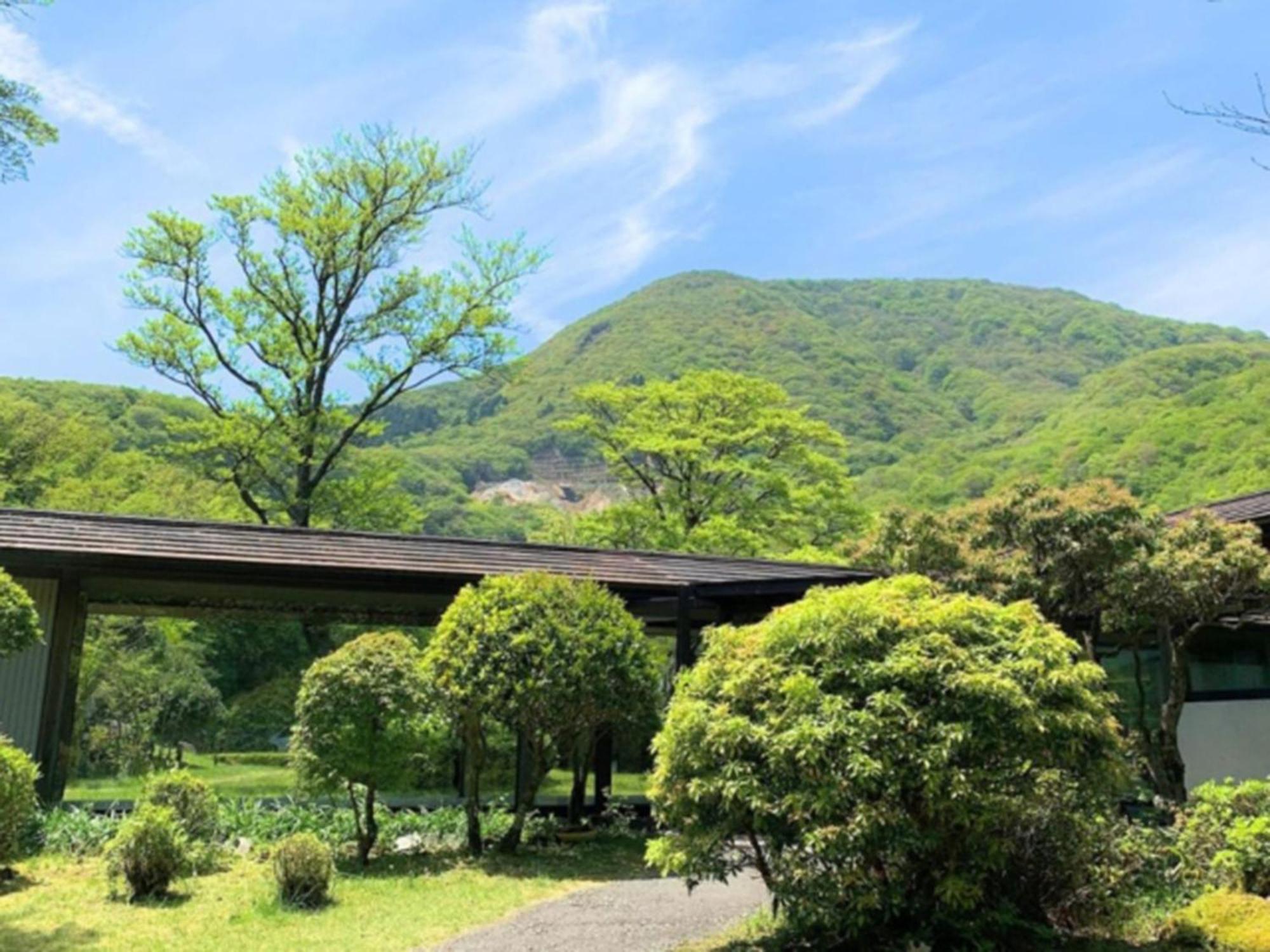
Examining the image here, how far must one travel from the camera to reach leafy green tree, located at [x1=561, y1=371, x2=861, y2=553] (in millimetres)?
23484

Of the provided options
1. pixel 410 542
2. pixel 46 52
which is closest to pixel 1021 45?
pixel 410 542

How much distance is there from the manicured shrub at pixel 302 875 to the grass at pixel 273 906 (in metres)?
0.11

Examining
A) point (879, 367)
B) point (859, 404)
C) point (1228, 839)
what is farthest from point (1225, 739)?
point (879, 367)

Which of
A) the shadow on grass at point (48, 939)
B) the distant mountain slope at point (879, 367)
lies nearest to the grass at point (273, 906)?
the shadow on grass at point (48, 939)

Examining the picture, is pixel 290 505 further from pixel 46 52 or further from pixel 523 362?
pixel 46 52

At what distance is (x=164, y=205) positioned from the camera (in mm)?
21359

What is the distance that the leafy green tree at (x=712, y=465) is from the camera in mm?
23484

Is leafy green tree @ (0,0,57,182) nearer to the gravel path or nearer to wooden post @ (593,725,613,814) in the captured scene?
the gravel path

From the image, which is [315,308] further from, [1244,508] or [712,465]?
[1244,508]

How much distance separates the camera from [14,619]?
23.0 ft

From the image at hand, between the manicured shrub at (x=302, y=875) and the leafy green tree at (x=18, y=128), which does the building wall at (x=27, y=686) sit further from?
the manicured shrub at (x=302, y=875)

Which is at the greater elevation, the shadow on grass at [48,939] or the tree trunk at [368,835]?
the tree trunk at [368,835]

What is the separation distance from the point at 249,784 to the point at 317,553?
8.79ft

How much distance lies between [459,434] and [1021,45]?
39.3 m
